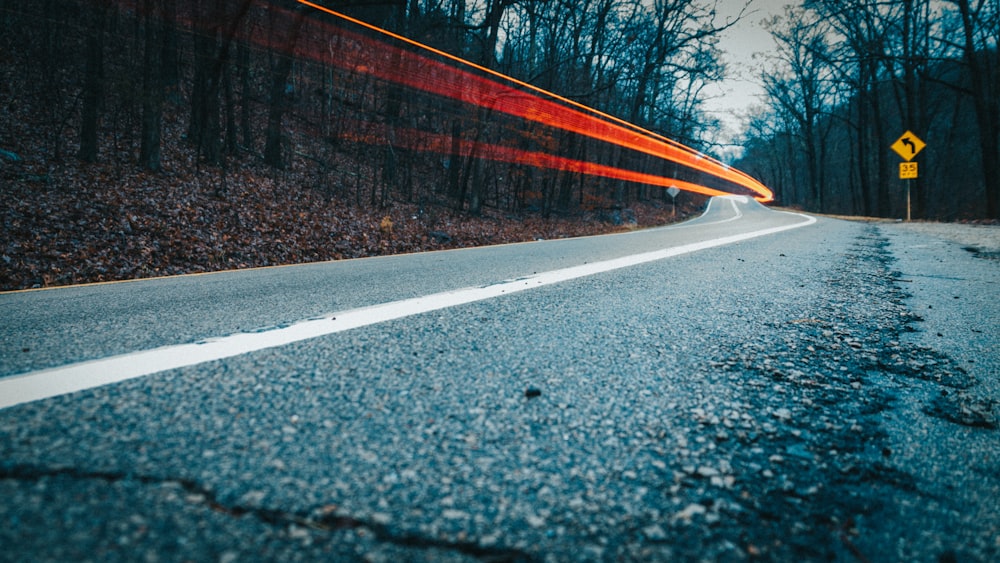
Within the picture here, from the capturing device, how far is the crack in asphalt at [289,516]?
67 centimetres

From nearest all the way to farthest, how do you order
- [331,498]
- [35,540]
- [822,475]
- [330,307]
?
[35,540]
[331,498]
[822,475]
[330,307]

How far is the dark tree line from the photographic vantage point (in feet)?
34.8

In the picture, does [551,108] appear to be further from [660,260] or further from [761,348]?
[761,348]

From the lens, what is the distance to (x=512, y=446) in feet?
3.16

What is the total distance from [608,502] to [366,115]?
20786 mm

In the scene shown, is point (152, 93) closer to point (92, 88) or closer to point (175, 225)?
point (92, 88)

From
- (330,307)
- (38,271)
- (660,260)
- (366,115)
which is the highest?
(366,115)

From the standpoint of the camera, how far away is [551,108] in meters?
20.4

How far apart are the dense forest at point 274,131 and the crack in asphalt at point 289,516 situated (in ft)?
19.5

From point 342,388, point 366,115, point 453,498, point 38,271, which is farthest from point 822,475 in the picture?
point 366,115

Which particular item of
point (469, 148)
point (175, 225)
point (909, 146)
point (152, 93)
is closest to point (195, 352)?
point (175, 225)

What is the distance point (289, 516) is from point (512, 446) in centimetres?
45

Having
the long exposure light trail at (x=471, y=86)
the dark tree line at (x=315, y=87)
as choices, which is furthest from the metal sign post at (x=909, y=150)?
the long exposure light trail at (x=471, y=86)

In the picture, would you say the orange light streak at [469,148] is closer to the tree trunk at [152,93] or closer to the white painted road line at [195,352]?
the tree trunk at [152,93]
